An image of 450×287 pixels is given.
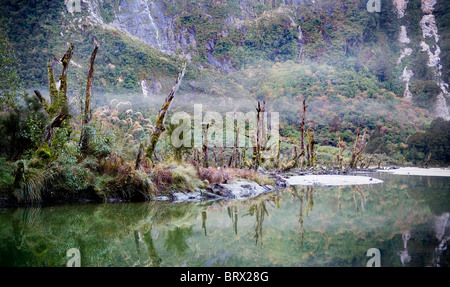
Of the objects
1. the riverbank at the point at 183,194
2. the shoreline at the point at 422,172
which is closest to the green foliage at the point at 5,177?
the riverbank at the point at 183,194

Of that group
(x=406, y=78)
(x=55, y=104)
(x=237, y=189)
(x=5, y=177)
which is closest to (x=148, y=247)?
(x=5, y=177)

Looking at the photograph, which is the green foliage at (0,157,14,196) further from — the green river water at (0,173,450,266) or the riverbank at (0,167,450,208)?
the green river water at (0,173,450,266)

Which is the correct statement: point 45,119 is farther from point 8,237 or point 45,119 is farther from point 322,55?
point 322,55

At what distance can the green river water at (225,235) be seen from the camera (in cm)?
420

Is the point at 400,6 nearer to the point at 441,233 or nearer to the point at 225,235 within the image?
the point at 441,233

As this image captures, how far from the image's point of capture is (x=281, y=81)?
272 ft

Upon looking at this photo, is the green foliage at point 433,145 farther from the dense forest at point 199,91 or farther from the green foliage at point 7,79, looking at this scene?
the green foliage at point 7,79

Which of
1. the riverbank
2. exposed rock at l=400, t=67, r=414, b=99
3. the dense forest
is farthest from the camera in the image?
exposed rock at l=400, t=67, r=414, b=99

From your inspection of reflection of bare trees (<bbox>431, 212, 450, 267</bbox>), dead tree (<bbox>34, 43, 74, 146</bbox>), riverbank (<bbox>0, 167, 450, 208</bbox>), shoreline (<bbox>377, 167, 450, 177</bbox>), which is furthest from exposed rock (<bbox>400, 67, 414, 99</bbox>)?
dead tree (<bbox>34, 43, 74, 146</bbox>)

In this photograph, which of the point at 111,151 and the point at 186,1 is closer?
the point at 111,151

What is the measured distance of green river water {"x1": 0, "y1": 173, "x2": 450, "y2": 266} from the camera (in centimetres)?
420

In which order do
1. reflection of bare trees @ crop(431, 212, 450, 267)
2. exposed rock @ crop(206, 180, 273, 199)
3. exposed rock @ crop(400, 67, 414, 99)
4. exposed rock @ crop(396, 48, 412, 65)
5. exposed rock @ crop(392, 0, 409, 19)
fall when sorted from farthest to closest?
exposed rock @ crop(392, 0, 409, 19) → exposed rock @ crop(396, 48, 412, 65) → exposed rock @ crop(400, 67, 414, 99) → exposed rock @ crop(206, 180, 273, 199) → reflection of bare trees @ crop(431, 212, 450, 267)

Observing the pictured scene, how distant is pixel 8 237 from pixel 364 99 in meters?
83.2

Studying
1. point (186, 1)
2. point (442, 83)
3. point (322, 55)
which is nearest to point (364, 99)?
point (322, 55)
